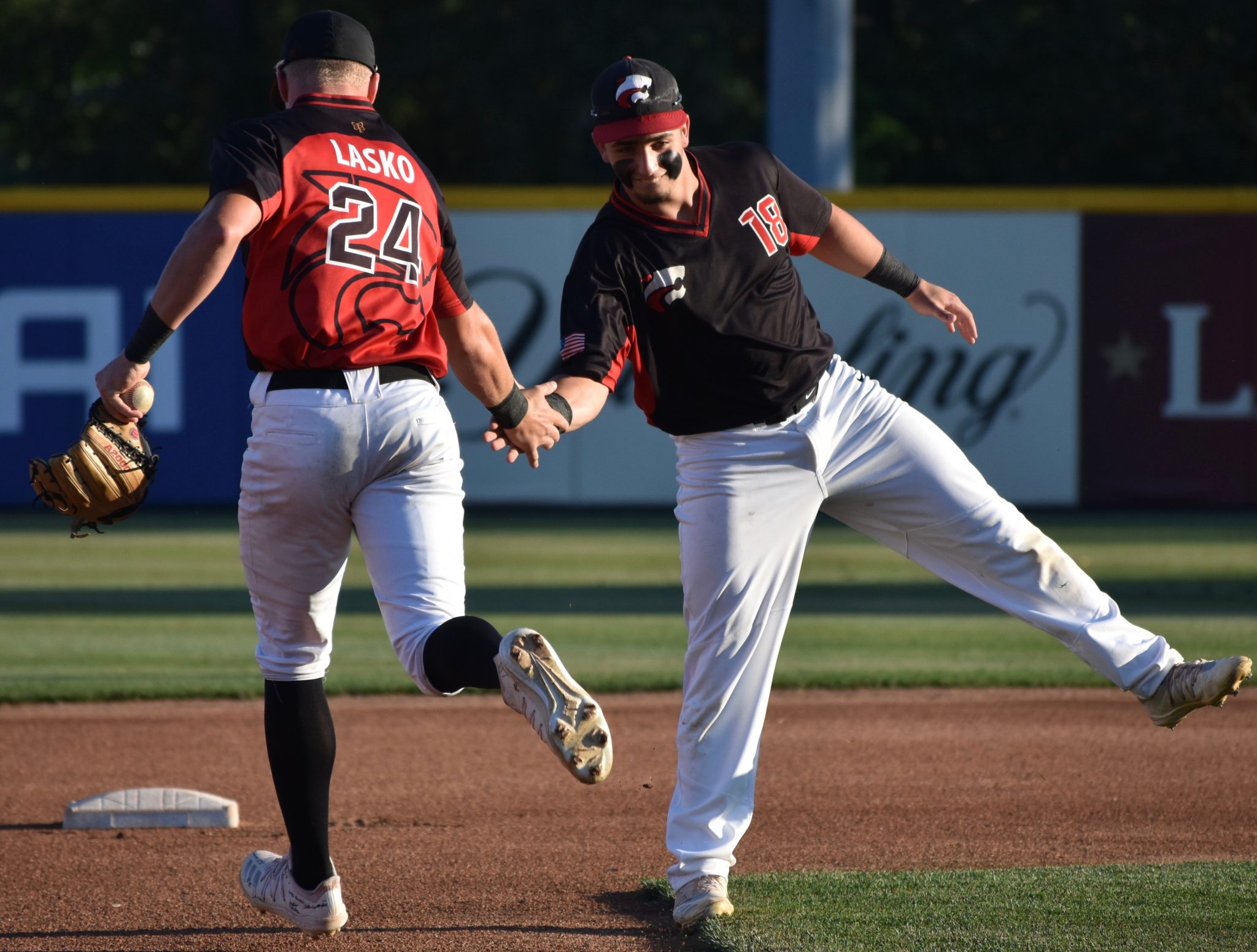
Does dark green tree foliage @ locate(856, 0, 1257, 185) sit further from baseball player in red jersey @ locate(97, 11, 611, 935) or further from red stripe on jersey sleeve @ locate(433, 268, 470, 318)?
baseball player in red jersey @ locate(97, 11, 611, 935)

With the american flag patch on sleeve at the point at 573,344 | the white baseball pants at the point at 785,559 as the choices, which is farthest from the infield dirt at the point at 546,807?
the american flag patch on sleeve at the point at 573,344

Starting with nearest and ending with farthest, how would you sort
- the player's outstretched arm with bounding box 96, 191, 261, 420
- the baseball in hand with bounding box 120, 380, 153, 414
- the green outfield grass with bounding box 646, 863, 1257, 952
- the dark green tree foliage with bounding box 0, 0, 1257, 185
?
the player's outstretched arm with bounding box 96, 191, 261, 420
the baseball in hand with bounding box 120, 380, 153, 414
the green outfield grass with bounding box 646, 863, 1257, 952
the dark green tree foliage with bounding box 0, 0, 1257, 185

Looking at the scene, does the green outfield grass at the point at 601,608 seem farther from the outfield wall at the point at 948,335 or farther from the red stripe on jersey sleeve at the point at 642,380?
the red stripe on jersey sleeve at the point at 642,380

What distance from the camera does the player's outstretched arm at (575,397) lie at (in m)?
3.90

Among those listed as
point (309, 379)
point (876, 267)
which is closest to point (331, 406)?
point (309, 379)

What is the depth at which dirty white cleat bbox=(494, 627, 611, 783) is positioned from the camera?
3281 millimetres

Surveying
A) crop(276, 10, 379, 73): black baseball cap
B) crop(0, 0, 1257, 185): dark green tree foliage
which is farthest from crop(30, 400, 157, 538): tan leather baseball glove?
crop(0, 0, 1257, 185): dark green tree foliage

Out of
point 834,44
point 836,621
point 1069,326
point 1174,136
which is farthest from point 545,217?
point 1174,136

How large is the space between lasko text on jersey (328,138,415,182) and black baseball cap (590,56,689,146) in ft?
1.69

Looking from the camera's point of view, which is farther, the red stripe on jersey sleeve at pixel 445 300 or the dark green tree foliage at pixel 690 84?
the dark green tree foliage at pixel 690 84

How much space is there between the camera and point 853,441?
4062 mm

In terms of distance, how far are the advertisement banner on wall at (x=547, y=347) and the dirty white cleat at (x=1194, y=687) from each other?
1073cm

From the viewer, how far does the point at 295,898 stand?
379 centimetres

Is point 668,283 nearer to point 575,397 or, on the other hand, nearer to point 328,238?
point 575,397
